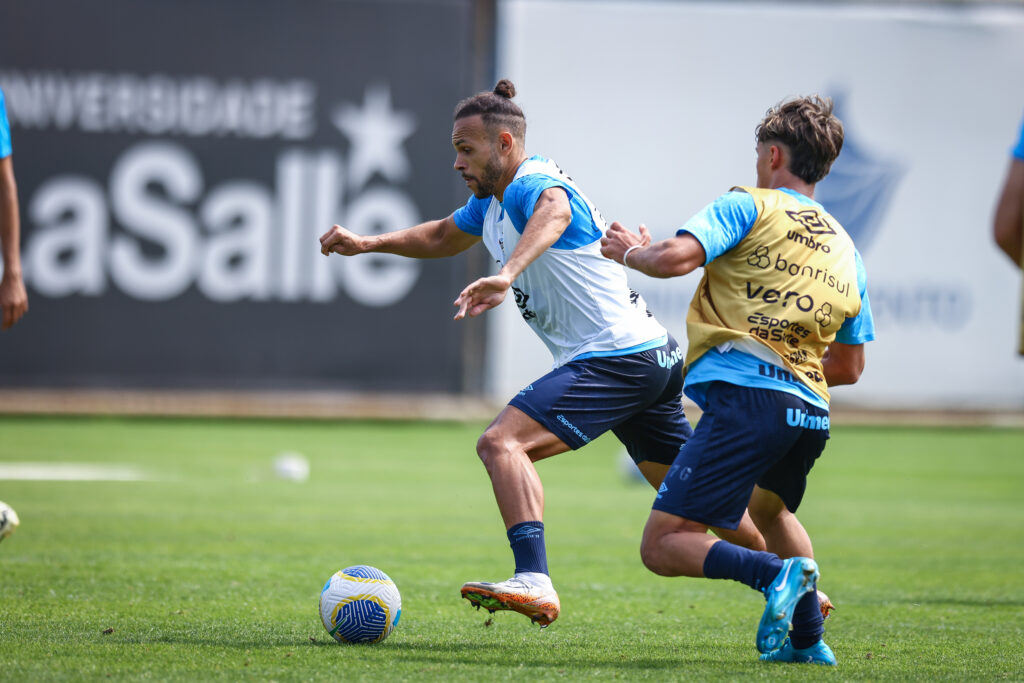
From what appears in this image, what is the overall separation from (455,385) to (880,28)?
900 cm

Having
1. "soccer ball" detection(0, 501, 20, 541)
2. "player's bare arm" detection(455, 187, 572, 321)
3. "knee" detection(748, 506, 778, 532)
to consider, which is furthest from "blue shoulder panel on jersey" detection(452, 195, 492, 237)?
"soccer ball" detection(0, 501, 20, 541)

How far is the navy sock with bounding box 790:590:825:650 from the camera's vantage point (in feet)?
15.3

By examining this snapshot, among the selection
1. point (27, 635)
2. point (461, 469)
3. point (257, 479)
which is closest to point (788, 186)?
point (27, 635)

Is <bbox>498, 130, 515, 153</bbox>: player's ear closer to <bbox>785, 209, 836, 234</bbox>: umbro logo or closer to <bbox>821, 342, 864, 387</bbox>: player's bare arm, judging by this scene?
<bbox>785, 209, 836, 234</bbox>: umbro logo

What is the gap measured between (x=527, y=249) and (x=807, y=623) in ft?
5.78

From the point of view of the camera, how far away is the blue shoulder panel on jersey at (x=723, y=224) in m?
4.39

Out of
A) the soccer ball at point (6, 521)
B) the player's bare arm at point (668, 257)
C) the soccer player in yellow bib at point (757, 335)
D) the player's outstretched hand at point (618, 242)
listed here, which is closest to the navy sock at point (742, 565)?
the soccer player in yellow bib at point (757, 335)

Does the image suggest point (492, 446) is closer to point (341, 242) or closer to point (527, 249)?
point (527, 249)

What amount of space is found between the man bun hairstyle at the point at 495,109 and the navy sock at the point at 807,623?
7.31ft

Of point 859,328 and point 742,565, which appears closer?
point 742,565

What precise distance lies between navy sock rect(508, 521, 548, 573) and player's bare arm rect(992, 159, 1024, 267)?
2.08 metres

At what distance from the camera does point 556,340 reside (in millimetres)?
5461

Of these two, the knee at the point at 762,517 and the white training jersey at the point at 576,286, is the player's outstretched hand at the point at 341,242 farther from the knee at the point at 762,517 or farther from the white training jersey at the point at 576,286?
the knee at the point at 762,517

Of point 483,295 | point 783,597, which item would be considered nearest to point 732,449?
point 783,597
